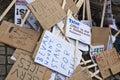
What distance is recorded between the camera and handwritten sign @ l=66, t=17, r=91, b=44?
3.42 m

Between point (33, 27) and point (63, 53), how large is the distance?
40 cm

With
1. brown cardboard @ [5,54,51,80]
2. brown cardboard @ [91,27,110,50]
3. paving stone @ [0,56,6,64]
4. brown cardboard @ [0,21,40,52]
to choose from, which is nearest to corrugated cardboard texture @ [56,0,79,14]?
brown cardboard @ [91,27,110,50]

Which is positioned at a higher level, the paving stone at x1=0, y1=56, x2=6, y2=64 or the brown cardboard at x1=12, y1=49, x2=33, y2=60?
the brown cardboard at x1=12, y1=49, x2=33, y2=60

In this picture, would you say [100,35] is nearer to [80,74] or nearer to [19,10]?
[80,74]

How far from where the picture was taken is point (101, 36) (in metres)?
3.79

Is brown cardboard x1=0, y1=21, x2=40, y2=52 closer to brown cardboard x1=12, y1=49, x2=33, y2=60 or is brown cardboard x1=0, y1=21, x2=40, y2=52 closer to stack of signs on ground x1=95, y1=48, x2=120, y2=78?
brown cardboard x1=12, y1=49, x2=33, y2=60

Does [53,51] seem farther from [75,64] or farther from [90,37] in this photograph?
[90,37]

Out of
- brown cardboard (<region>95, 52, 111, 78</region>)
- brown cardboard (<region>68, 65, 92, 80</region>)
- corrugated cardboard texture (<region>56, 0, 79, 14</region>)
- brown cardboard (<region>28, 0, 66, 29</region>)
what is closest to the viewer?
brown cardboard (<region>28, 0, 66, 29</region>)

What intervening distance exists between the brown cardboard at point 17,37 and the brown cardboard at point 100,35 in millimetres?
752

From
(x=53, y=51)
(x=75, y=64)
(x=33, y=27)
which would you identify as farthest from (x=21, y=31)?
(x=75, y=64)

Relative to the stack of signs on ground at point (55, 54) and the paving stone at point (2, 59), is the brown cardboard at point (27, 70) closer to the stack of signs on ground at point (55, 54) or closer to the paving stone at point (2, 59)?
the stack of signs on ground at point (55, 54)

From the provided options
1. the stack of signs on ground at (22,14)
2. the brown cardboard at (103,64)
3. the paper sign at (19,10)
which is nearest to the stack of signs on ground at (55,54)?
the stack of signs on ground at (22,14)

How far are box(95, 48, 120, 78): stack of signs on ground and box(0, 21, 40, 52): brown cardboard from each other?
31.6 inches

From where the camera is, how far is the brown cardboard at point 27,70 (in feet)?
10.3
